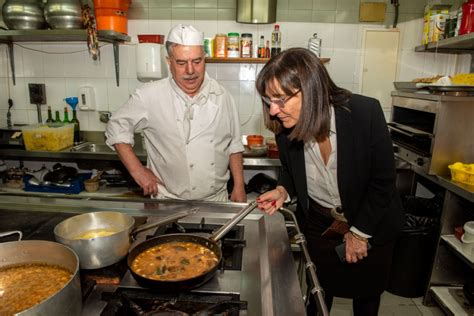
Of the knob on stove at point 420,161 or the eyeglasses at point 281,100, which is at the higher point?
the eyeglasses at point 281,100

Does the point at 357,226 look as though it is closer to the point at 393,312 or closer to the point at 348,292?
the point at 348,292

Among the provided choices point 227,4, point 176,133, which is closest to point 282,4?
point 227,4

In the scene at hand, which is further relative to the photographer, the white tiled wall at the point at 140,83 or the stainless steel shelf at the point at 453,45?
the white tiled wall at the point at 140,83

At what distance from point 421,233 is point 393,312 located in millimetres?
546

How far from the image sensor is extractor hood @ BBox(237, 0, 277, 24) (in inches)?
113

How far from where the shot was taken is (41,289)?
0.84 m

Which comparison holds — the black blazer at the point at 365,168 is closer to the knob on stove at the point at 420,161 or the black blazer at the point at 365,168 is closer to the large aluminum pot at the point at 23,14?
the knob on stove at the point at 420,161

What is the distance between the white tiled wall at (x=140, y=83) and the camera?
3.12 metres

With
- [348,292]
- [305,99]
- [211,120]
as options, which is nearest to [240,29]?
[211,120]

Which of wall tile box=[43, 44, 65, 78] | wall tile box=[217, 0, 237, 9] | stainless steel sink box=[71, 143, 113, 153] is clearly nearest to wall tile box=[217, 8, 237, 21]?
wall tile box=[217, 0, 237, 9]

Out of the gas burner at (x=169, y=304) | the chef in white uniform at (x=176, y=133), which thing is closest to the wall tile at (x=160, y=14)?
the chef in white uniform at (x=176, y=133)

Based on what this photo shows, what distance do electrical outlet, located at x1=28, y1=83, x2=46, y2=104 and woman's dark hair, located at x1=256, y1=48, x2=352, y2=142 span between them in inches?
111

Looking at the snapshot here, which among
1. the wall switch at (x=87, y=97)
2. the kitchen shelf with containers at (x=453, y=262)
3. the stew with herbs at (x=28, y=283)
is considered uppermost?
the wall switch at (x=87, y=97)

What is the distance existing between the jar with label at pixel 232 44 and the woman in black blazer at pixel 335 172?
166 centimetres
